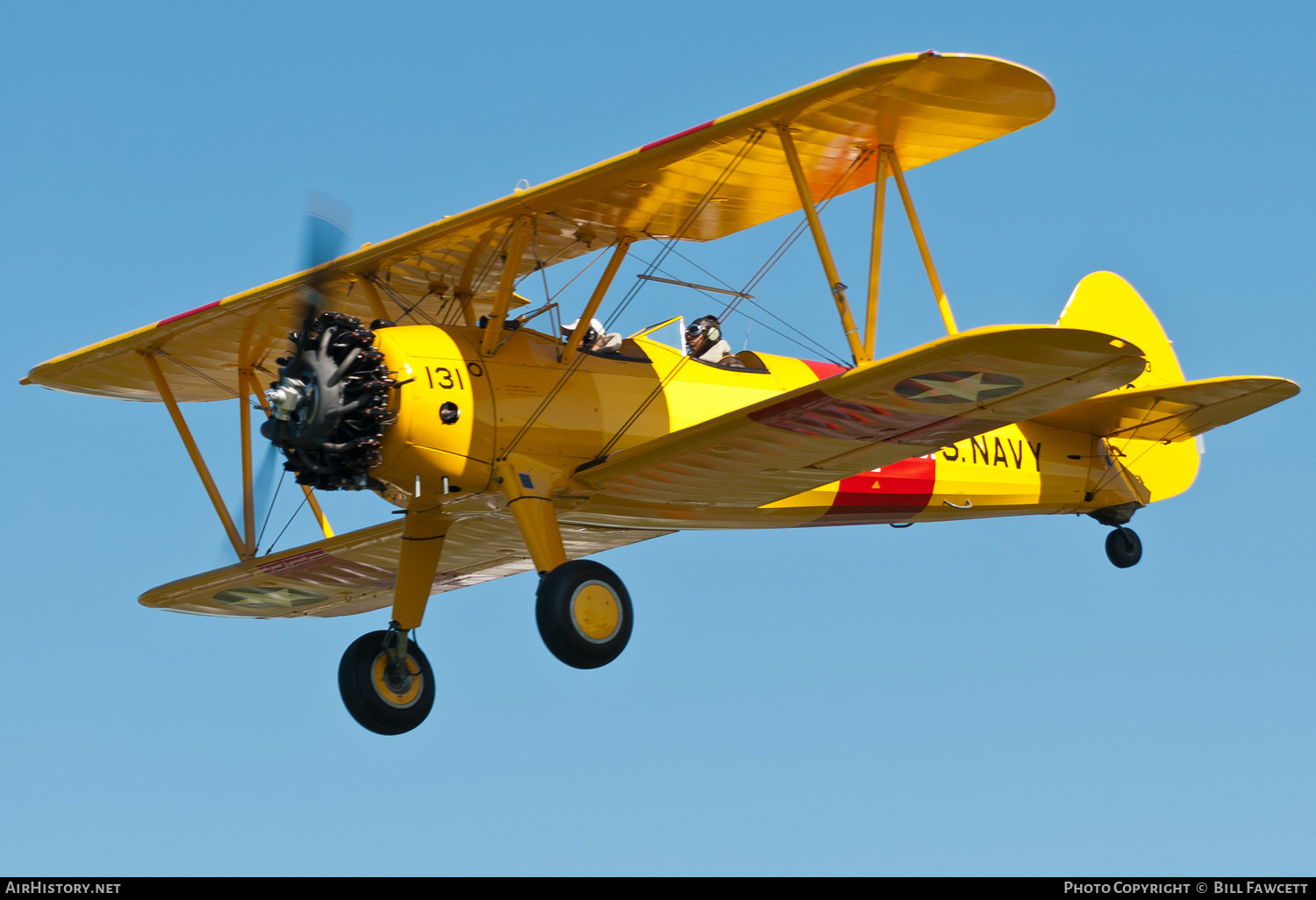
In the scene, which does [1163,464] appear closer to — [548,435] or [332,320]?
[548,435]

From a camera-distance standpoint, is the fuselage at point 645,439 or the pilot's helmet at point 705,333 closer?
the fuselage at point 645,439

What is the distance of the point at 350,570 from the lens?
13102 mm

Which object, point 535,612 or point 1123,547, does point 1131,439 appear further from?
point 535,612

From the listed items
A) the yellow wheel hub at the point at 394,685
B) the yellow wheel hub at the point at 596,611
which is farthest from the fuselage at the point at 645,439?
the yellow wheel hub at the point at 394,685

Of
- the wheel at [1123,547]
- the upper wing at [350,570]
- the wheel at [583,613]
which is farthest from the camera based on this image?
the wheel at [1123,547]

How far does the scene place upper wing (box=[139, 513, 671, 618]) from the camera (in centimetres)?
1253

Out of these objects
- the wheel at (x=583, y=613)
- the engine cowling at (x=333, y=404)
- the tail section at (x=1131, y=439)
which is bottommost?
the wheel at (x=583, y=613)

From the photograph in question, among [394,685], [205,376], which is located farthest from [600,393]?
[205,376]

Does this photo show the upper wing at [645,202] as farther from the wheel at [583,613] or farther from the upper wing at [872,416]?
the wheel at [583,613]

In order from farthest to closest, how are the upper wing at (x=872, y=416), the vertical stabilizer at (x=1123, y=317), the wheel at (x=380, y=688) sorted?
the vertical stabilizer at (x=1123, y=317) < the wheel at (x=380, y=688) < the upper wing at (x=872, y=416)

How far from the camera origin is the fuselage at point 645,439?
33.6 ft

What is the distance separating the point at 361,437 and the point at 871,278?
10.4 ft

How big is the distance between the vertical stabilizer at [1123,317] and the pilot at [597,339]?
5924mm

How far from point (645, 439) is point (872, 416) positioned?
187cm
